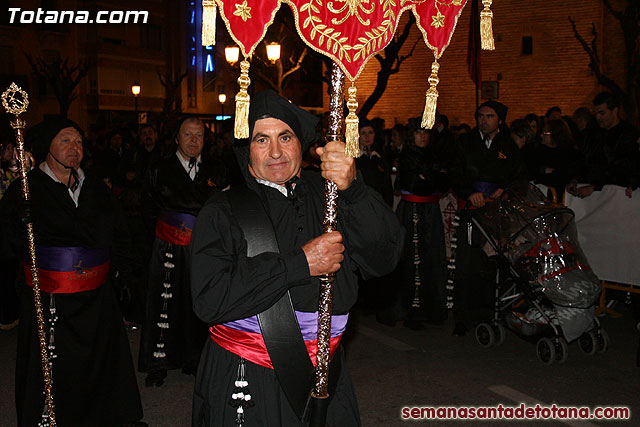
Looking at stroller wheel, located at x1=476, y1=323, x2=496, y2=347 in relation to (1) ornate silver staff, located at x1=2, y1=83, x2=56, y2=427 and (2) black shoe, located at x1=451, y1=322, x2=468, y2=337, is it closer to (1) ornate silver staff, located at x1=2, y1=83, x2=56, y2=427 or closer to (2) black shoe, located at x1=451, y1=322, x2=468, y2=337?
(2) black shoe, located at x1=451, y1=322, x2=468, y2=337

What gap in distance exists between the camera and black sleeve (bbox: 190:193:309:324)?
8.59 ft

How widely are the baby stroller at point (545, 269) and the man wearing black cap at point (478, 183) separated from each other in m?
0.43

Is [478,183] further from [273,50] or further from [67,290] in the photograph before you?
[273,50]

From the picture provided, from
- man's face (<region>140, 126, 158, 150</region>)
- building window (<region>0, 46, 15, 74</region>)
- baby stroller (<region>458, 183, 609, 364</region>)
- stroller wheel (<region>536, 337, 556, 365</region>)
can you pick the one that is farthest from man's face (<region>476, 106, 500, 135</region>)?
building window (<region>0, 46, 15, 74</region>)

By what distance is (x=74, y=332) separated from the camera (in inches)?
178

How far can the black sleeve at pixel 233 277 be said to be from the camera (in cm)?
262

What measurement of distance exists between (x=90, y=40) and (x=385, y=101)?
18419 millimetres

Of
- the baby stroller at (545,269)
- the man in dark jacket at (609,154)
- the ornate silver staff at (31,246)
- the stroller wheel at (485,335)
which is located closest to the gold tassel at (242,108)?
the ornate silver staff at (31,246)

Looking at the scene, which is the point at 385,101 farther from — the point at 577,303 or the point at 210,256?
the point at 210,256

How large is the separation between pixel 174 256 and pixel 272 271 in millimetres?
3409

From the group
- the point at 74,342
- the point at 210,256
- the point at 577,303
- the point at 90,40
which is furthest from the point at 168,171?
the point at 90,40

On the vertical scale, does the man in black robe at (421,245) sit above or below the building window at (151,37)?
below

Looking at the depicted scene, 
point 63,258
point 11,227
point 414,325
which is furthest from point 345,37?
point 414,325

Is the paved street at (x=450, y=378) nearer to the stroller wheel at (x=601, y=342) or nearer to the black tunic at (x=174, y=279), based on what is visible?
the stroller wheel at (x=601, y=342)
